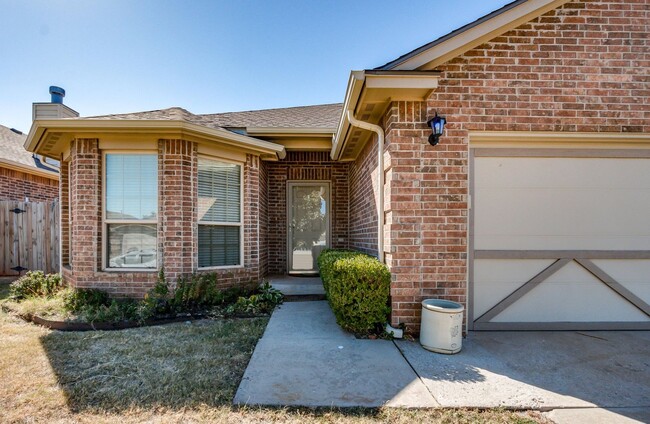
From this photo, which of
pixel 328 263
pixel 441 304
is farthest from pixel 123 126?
pixel 441 304

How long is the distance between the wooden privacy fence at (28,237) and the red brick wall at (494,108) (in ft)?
28.6

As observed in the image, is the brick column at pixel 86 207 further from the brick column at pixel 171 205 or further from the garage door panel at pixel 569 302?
the garage door panel at pixel 569 302

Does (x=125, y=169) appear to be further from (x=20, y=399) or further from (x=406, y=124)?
(x=406, y=124)

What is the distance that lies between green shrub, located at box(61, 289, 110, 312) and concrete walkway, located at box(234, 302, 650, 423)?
9.57 ft

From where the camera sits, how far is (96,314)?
429 centimetres

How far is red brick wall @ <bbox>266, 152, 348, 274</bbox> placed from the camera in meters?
7.13

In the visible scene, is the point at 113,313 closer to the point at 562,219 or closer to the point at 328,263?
the point at 328,263

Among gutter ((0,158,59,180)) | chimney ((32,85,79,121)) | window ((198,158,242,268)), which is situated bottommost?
window ((198,158,242,268))

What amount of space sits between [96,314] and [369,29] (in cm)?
772

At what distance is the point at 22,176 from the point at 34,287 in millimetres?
5866

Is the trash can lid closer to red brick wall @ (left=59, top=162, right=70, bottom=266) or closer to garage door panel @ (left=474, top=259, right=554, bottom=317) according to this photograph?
garage door panel @ (left=474, top=259, right=554, bottom=317)

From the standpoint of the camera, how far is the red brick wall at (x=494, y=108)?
3666mm

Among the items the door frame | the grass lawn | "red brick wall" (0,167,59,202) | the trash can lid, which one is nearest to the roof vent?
"red brick wall" (0,167,59,202)

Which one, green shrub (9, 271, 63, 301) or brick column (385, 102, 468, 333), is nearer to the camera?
brick column (385, 102, 468, 333)
